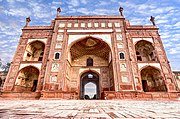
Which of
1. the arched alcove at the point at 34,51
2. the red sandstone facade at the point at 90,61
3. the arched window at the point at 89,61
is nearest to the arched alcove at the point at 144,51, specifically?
the red sandstone facade at the point at 90,61

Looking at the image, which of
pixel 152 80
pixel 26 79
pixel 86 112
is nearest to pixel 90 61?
pixel 152 80

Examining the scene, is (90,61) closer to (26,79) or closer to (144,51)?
(144,51)

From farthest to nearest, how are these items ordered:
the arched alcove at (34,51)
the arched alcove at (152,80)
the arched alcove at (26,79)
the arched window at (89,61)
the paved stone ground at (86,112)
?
the arched window at (89,61)
the arched alcove at (34,51)
the arched alcove at (26,79)
the arched alcove at (152,80)
the paved stone ground at (86,112)

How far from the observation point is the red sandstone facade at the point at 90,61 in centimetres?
1368

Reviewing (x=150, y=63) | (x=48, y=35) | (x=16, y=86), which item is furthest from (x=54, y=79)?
(x=150, y=63)

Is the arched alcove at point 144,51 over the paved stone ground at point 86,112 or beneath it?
over

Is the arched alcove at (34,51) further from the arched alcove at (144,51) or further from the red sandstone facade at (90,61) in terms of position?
the arched alcove at (144,51)

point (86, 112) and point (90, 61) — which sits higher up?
point (90, 61)

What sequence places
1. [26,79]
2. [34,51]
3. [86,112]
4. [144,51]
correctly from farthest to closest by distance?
[34,51]
[144,51]
[26,79]
[86,112]

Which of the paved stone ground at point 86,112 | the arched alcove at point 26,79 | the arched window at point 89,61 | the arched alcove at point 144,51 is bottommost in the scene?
the paved stone ground at point 86,112

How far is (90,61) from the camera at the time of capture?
763 inches

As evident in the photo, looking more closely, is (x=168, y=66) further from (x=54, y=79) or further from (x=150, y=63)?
(x=54, y=79)

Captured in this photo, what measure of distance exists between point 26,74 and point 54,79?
5422 mm

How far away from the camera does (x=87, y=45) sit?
17984mm
